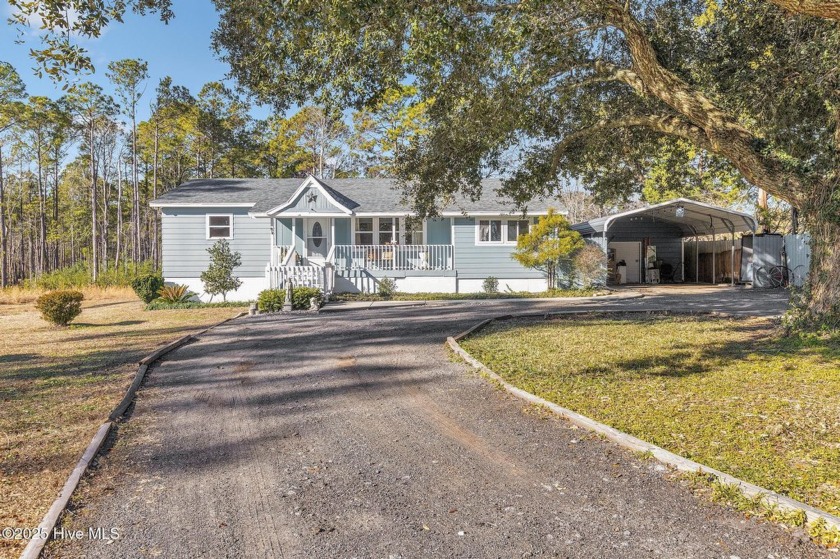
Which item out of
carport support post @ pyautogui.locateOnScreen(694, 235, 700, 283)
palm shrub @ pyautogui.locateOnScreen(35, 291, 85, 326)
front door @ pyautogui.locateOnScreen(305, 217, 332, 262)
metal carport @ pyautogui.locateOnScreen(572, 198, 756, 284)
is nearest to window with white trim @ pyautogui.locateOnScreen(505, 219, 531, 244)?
metal carport @ pyautogui.locateOnScreen(572, 198, 756, 284)

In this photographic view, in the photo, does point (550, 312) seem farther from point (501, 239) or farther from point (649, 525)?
point (649, 525)

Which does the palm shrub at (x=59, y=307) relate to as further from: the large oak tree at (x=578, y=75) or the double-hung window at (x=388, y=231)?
the double-hung window at (x=388, y=231)

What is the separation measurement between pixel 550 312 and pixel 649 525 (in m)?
11.0

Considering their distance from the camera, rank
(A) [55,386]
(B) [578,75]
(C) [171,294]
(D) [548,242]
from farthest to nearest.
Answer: (D) [548,242] < (C) [171,294] < (B) [578,75] < (A) [55,386]

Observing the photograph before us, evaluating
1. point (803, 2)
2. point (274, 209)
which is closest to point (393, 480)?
point (803, 2)

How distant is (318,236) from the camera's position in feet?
72.5

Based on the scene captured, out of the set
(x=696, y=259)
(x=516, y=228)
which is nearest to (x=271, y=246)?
(x=516, y=228)

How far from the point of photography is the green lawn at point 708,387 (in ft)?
13.5

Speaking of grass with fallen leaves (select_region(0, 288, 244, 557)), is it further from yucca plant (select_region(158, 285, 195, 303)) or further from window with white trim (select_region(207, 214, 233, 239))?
window with white trim (select_region(207, 214, 233, 239))

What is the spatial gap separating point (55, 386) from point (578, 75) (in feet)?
34.9

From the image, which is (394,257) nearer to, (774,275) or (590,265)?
(590,265)

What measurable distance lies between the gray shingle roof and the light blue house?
66 millimetres

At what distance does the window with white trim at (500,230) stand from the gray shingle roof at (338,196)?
65cm

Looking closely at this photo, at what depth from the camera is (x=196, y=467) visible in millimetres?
4207
